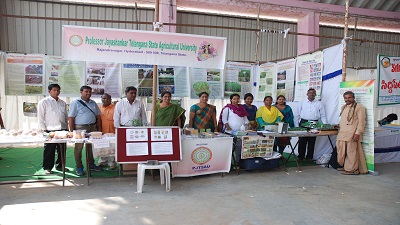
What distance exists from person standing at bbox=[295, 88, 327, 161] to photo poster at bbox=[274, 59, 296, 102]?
19.6 inches

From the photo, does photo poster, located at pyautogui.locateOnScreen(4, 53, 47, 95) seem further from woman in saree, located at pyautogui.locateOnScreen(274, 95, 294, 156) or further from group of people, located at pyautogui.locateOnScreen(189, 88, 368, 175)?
woman in saree, located at pyautogui.locateOnScreen(274, 95, 294, 156)

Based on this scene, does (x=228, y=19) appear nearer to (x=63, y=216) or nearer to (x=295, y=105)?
(x=295, y=105)

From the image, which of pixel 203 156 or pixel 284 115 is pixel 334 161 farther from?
pixel 203 156

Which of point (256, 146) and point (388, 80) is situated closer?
point (256, 146)

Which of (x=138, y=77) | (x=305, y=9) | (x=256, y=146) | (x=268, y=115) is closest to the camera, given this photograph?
(x=256, y=146)

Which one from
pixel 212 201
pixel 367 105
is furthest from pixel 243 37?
pixel 212 201

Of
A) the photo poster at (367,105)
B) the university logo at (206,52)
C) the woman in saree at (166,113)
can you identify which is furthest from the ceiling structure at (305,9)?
the woman in saree at (166,113)

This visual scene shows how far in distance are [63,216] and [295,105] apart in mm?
5016

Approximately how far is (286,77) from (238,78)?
107 centimetres

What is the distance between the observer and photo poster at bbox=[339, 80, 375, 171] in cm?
489

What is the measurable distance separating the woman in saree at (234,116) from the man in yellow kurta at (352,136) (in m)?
1.70

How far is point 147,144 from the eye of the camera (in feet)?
13.4

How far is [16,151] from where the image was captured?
651cm

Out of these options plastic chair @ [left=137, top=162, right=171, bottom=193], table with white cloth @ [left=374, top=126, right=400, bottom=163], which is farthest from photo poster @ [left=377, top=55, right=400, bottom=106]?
plastic chair @ [left=137, top=162, right=171, bottom=193]
